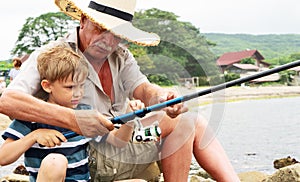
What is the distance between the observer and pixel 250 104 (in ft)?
54.0

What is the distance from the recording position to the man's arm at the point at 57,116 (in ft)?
8.12

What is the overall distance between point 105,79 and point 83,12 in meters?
0.31

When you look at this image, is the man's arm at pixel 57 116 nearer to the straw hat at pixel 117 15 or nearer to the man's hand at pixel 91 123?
the man's hand at pixel 91 123

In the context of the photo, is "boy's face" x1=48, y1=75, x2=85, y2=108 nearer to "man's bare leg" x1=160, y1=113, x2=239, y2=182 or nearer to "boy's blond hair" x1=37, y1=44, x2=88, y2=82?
"boy's blond hair" x1=37, y1=44, x2=88, y2=82

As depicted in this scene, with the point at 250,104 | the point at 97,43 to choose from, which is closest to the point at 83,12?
the point at 97,43

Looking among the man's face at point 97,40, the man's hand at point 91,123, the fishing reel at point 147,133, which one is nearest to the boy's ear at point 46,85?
the man's hand at point 91,123

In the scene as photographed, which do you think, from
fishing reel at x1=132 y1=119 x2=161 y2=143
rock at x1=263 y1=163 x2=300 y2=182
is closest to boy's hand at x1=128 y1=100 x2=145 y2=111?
fishing reel at x1=132 y1=119 x2=161 y2=143

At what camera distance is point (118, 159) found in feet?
9.13

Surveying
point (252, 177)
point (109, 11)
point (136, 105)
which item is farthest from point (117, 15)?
point (252, 177)

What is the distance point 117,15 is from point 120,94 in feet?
1.11

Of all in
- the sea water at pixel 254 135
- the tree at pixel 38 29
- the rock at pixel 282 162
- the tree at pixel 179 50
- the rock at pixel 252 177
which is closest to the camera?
the tree at pixel 179 50

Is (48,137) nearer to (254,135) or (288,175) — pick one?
(288,175)

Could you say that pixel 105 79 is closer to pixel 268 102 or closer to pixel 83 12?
pixel 83 12

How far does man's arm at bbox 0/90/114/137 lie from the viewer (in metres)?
2.47
